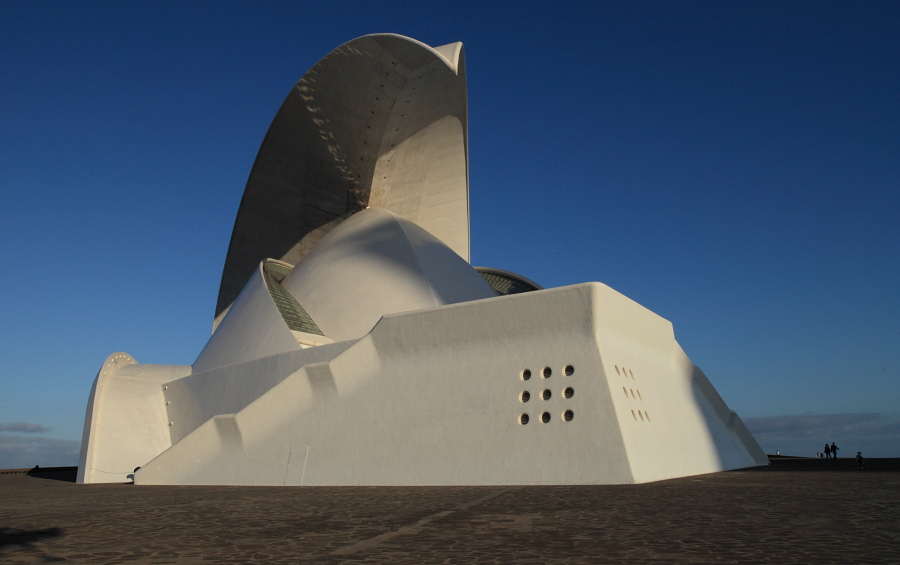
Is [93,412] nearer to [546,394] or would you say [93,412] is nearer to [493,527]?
[546,394]

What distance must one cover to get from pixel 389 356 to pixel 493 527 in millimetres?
6330

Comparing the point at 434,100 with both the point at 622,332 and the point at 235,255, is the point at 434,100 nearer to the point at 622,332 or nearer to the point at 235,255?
the point at 235,255

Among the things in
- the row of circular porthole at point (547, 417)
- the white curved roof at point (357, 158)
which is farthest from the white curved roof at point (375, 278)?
the row of circular porthole at point (547, 417)

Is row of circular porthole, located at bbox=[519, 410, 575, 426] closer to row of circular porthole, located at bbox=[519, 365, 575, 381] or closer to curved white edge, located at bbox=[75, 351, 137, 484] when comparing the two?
row of circular porthole, located at bbox=[519, 365, 575, 381]

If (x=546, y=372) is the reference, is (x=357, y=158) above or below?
above

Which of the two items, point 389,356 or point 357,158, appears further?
point 357,158

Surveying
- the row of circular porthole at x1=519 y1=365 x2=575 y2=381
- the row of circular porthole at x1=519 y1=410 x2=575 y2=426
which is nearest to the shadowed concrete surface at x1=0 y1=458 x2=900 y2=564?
the row of circular porthole at x1=519 y1=410 x2=575 y2=426

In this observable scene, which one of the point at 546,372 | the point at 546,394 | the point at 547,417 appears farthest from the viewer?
the point at 546,372

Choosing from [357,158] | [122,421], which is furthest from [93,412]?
[357,158]

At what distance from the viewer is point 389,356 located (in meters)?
11.1

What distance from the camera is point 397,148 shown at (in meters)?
20.7

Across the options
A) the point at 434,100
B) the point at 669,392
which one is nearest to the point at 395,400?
the point at 669,392

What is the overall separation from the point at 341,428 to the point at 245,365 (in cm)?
432

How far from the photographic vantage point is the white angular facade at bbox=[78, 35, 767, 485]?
9.39 m
